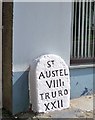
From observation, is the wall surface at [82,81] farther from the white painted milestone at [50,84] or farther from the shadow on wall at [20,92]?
the shadow on wall at [20,92]

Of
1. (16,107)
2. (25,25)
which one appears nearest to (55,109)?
(16,107)

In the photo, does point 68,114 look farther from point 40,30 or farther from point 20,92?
point 40,30

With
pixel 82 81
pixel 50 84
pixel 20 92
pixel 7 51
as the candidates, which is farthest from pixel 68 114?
pixel 7 51

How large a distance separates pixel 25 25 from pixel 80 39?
162 centimetres

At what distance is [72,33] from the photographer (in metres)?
6.40

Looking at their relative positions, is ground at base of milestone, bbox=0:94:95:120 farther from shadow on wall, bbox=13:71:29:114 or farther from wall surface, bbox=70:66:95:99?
wall surface, bbox=70:66:95:99

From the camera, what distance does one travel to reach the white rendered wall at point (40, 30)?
5.32 meters

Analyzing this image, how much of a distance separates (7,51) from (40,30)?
648mm

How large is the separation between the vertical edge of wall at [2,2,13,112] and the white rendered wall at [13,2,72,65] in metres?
0.10

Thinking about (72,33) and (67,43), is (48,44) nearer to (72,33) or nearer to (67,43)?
(67,43)

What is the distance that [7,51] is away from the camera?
17.8 ft

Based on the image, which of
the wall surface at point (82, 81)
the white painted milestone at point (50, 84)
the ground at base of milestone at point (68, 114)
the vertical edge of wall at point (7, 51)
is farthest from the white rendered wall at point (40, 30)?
the ground at base of milestone at point (68, 114)

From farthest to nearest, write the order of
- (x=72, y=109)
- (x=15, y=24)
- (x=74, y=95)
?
(x=74, y=95) → (x=72, y=109) → (x=15, y=24)

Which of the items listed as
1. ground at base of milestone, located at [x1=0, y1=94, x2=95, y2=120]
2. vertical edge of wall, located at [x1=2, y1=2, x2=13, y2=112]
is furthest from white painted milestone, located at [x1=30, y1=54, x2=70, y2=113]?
vertical edge of wall, located at [x1=2, y1=2, x2=13, y2=112]
